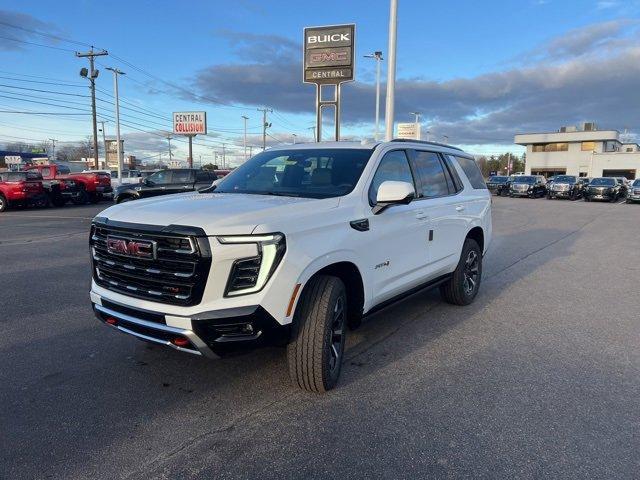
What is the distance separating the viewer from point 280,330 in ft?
10.2

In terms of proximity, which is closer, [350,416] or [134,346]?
[350,416]

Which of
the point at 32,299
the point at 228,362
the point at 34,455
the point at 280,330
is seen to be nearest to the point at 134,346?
the point at 228,362

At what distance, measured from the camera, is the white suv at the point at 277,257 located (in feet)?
9.82

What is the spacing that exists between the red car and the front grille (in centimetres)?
1959

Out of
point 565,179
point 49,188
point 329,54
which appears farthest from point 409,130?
point 49,188

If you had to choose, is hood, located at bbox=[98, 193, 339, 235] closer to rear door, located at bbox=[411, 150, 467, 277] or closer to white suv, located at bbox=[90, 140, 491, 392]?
white suv, located at bbox=[90, 140, 491, 392]

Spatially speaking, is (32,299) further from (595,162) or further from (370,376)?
(595,162)

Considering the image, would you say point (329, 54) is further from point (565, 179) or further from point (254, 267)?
point (565, 179)

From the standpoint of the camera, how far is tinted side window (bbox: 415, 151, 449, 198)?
497cm

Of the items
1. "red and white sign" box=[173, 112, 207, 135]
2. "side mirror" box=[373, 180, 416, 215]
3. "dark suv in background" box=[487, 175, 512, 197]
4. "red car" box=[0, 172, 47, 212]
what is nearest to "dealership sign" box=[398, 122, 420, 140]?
"dark suv in background" box=[487, 175, 512, 197]

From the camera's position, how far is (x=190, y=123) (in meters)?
43.0

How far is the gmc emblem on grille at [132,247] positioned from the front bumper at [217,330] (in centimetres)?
38

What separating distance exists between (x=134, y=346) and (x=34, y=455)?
166 cm

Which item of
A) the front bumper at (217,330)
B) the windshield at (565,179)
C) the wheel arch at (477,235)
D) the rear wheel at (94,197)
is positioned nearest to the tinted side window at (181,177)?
the rear wheel at (94,197)
